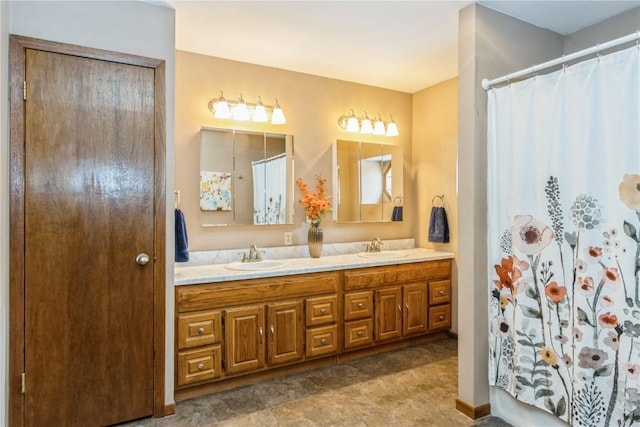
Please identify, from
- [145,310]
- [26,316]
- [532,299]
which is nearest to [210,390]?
[145,310]

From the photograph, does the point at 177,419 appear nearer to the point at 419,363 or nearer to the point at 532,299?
the point at 419,363

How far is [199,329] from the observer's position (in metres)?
2.54

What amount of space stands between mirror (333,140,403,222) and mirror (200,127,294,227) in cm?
52

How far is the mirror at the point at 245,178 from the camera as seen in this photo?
3.14 metres

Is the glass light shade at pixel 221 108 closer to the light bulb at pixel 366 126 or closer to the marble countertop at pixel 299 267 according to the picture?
the marble countertop at pixel 299 267

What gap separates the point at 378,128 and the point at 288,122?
0.96m

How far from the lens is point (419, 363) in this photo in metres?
3.17

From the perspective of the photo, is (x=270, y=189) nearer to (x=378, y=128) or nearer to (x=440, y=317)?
(x=378, y=128)

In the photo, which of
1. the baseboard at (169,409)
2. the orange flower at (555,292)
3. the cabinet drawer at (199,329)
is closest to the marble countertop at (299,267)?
the cabinet drawer at (199,329)

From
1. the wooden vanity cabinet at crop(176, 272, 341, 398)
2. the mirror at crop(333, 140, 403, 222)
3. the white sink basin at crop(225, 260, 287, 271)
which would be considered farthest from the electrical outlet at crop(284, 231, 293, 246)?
the wooden vanity cabinet at crop(176, 272, 341, 398)

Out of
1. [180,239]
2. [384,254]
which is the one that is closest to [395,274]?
[384,254]

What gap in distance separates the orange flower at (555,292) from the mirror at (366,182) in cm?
200

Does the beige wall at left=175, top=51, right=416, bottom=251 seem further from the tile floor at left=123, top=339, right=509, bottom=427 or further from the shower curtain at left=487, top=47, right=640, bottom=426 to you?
the shower curtain at left=487, top=47, right=640, bottom=426

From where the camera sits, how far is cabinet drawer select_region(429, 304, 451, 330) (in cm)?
356
